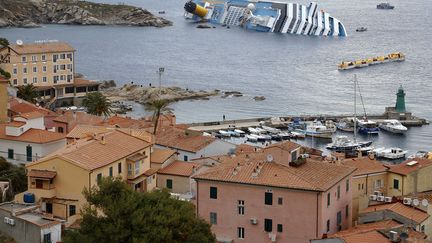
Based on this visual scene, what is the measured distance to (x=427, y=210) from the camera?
24.5 meters

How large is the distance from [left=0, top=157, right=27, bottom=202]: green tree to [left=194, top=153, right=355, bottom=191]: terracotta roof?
6154 millimetres

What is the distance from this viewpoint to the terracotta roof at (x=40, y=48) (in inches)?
2264

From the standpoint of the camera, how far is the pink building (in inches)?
917

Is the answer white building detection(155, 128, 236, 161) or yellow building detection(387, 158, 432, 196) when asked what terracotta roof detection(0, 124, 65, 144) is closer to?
white building detection(155, 128, 236, 161)

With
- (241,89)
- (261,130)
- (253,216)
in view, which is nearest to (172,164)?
(253,216)

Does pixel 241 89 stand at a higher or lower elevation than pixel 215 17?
lower

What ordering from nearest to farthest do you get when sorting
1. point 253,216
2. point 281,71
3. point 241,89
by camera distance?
point 253,216 → point 241,89 → point 281,71

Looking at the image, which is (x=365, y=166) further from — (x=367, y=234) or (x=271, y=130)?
(x=271, y=130)

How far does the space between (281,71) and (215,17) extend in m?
54.9

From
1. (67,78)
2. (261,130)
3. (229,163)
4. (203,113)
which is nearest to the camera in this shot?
(229,163)

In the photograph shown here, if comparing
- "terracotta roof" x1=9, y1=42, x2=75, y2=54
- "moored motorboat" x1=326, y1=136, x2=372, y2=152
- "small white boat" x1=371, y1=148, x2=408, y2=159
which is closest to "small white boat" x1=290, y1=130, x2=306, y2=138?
"moored motorboat" x1=326, y1=136, x2=372, y2=152

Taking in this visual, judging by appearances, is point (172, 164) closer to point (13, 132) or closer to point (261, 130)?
point (13, 132)

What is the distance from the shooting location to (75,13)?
497ft

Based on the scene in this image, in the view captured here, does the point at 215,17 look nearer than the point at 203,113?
No
